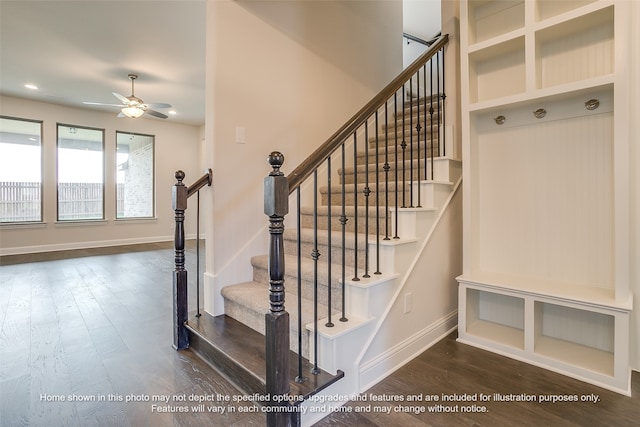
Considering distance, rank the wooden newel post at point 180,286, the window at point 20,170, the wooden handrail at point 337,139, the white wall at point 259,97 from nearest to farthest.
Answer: the wooden handrail at point 337,139 < the wooden newel post at point 180,286 < the white wall at point 259,97 < the window at point 20,170

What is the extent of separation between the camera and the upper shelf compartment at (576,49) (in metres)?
1.90

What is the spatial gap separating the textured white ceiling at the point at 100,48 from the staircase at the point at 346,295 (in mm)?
2770

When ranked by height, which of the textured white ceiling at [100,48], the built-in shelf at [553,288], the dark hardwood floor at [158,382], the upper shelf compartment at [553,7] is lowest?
the dark hardwood floor at [158,382]

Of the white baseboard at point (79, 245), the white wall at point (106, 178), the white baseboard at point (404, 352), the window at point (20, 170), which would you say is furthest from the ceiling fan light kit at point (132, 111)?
the white baseboard at point (404, 352)

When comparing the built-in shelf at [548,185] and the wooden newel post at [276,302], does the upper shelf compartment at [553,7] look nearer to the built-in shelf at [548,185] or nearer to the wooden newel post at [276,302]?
the built-in shelf at [548,185]

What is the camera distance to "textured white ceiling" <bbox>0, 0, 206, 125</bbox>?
3.23 m

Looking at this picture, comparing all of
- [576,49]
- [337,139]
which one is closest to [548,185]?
[576,49]

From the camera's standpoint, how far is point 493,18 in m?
2.38

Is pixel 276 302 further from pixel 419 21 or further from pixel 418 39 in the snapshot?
pixel 418 39

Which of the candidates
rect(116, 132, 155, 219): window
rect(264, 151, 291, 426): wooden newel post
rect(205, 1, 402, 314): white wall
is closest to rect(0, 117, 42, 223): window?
rect(116, 132, 155, 219): window

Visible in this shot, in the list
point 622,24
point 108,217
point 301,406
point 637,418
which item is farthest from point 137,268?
point 622,24

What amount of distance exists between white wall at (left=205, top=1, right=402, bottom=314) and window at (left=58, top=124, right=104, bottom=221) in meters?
5.78

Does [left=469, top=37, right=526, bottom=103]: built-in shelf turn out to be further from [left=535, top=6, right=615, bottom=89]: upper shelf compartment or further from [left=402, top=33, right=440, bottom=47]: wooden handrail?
[left=402, top=33, right=440, bottom=47]: wooden handrail

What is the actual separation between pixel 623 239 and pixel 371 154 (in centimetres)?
201
